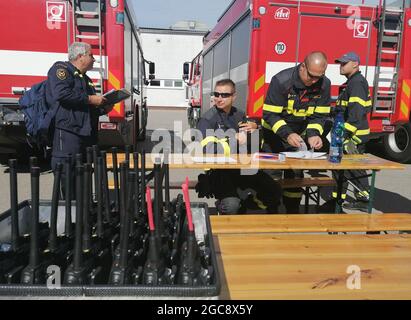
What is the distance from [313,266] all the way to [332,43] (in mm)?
5283

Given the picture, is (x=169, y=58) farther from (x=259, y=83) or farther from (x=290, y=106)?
(x=290, y=106)

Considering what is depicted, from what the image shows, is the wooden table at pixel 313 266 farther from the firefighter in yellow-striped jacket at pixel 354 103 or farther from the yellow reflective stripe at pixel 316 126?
the firefighter in yellow-striped jacket at pixel 354 103

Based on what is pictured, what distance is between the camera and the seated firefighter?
11.3ft

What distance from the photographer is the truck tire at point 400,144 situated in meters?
7.79

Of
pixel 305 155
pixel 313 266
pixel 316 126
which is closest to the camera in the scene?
pixel 313 266

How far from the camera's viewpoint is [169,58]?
1088 inches

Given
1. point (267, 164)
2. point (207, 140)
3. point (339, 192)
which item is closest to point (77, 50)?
point (207, 140)

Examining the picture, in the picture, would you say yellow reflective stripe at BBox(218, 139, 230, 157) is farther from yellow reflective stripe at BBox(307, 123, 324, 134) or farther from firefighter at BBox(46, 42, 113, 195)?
firefighter at BBox(46, 42, 113, 195)

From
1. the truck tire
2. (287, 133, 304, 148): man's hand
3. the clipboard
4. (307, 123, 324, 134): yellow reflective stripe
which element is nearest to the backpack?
the clipboard

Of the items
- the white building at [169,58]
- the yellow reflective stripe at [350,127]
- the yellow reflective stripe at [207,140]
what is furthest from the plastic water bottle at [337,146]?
the white building at [169,58]

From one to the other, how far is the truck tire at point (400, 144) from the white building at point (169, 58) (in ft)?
66.3

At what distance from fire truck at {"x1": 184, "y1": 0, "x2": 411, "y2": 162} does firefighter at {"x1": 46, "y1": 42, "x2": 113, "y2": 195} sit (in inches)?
122
